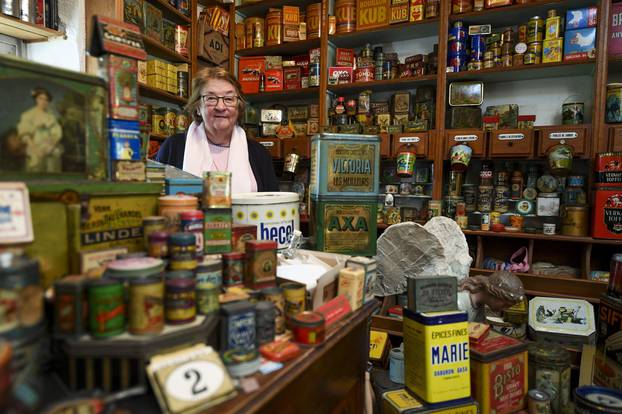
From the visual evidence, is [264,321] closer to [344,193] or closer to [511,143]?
[344,193]

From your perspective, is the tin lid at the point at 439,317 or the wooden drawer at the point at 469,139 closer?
the tin lid at the point at 439,317

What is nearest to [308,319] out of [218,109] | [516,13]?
[218,109]

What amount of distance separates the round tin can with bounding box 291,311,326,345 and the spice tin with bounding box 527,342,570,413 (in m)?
1.13

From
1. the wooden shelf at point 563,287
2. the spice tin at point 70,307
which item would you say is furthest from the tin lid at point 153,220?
the wooden shelf at point 563,287

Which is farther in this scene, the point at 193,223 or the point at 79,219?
the point at 193,223

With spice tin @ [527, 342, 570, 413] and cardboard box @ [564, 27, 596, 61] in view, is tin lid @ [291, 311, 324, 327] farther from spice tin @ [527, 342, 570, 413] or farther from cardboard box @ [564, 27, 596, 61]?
cardboard box @ [564, 27, 596, 61]

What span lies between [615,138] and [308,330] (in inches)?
107

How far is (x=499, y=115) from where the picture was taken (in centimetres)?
311

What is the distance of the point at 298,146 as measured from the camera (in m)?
3.59

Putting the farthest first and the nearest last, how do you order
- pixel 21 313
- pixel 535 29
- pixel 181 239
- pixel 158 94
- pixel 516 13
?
pixel 158 94
pixel 516 13
pixel 535 29
pixel 181 239
pixel 21 313

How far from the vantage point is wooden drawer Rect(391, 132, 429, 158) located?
3.16 meters

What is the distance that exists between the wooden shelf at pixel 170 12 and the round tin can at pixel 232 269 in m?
3.02

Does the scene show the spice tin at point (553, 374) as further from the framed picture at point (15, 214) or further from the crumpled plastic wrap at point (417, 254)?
the framed picture at point (15, 214)

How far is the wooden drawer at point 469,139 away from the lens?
2.98m
